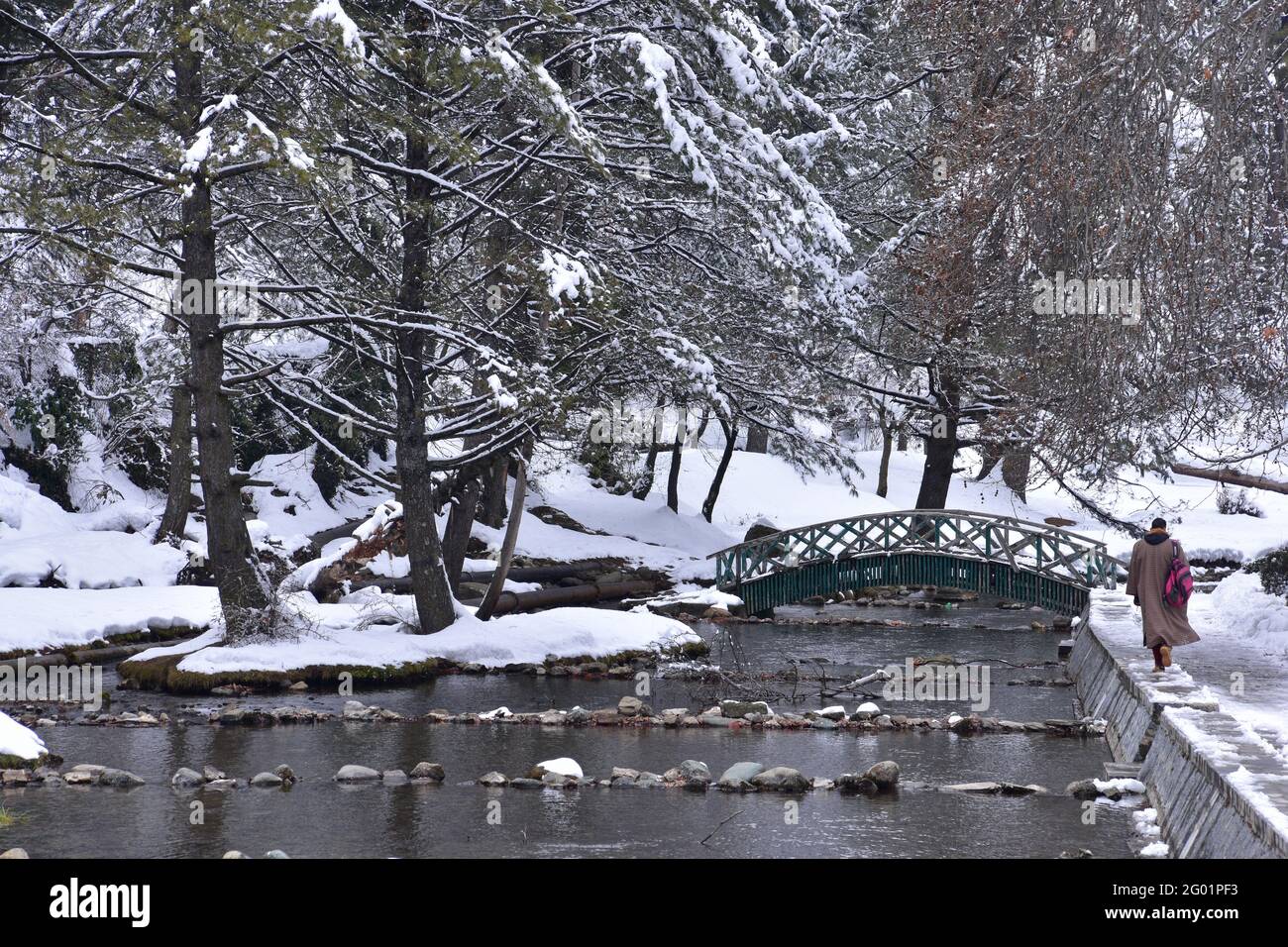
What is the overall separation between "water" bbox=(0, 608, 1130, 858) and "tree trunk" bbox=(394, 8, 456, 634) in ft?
12.2

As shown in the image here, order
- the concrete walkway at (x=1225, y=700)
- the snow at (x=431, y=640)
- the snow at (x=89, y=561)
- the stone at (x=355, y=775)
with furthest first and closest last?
the snow at (x=89, y=561)
the snow at (x=431, y=640)
the stone at (x=355, y=775)
the concrete walkway at (x=1225, y=700)

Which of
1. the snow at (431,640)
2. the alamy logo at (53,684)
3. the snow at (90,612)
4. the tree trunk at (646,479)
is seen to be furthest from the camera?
the tree trunk at (646,479)

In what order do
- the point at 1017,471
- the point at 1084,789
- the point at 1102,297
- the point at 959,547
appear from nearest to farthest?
the point at 1084,789 < the point at 1102,297 < the point at 959,547 < the point at 1017,471

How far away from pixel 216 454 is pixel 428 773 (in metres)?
7.84

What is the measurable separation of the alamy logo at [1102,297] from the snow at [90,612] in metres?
13.3

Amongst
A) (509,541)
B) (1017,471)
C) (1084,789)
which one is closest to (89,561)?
(509,541)

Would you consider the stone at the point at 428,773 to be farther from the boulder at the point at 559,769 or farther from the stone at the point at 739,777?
the stone at the point at 739,777

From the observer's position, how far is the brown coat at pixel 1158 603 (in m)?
13.6

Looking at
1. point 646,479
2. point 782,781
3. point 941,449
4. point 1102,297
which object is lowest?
point 782,781

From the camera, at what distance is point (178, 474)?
1064 inches

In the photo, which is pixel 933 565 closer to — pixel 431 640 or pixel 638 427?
pixel 638 427

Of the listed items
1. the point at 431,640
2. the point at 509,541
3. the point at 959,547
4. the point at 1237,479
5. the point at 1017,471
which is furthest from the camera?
the point at 1017,471
